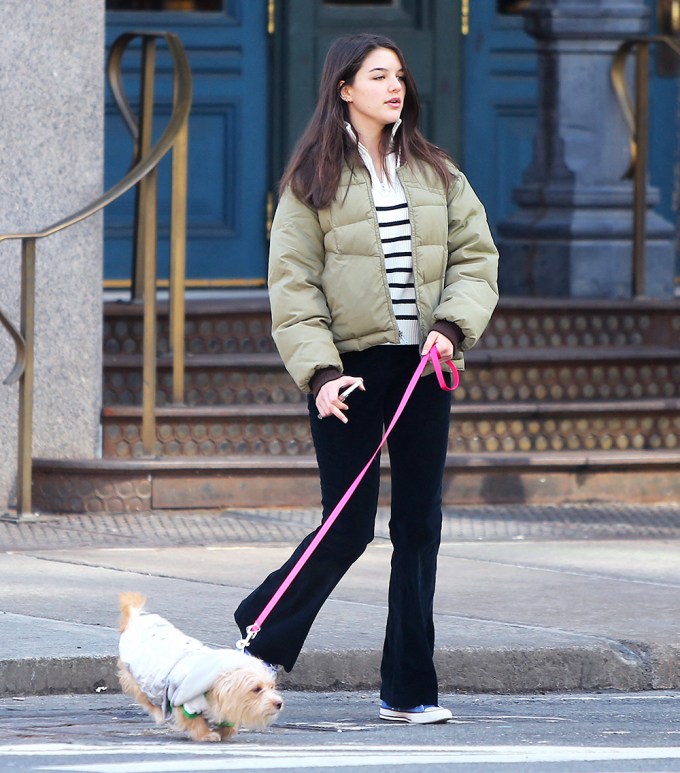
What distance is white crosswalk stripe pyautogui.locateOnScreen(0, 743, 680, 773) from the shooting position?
448 cm

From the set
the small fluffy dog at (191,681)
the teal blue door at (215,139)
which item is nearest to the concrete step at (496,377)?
the teal blue door at (215,139)

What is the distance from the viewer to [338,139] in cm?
504

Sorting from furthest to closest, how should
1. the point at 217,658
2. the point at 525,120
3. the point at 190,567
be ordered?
the point at 525,120 < the point at 190,567 < the point at 217,658

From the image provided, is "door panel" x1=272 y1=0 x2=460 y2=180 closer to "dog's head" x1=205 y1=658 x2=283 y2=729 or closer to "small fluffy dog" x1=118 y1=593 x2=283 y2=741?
"small fluffy dog" x1=118 y1=593 x2=283 y2=741

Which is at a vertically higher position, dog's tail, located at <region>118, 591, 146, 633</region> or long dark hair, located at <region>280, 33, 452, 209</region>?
long dark hair, located at <region>280, 33, 452, 209</region>

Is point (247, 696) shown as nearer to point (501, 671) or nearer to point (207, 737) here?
point (207, 737)

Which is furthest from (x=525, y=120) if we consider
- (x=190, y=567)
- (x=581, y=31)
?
(x=190, y=567)

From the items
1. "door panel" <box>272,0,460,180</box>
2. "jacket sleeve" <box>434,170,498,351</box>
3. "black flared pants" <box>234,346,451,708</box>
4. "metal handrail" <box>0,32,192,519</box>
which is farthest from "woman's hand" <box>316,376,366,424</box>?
"door panel" <box>272,0,460,180</box>

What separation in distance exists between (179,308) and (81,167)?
0.73 m

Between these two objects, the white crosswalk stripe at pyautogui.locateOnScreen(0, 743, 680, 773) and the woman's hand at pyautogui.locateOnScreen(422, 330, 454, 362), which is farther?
the woman's hand at pyautogui.locateOnScreen(422, 330, 454, 362)

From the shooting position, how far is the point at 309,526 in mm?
7910

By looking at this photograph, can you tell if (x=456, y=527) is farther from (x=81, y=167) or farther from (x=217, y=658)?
(x=217, y=658)

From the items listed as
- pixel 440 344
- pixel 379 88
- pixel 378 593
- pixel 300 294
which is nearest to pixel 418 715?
pixel 440 344

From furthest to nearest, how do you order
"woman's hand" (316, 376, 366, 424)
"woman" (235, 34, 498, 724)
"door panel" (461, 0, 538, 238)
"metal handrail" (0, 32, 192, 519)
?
"door panel" (461, 0, 538, 238), "metal handrail" (0, 32, 192, 519), "woman" (235, 34, 498, 724), "woman's hand" (316, 376, 366, 424)
